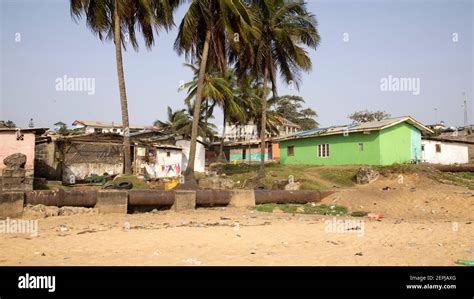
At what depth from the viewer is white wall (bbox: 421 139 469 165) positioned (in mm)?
30984

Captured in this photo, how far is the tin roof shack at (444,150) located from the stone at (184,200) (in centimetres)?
Result: 2440

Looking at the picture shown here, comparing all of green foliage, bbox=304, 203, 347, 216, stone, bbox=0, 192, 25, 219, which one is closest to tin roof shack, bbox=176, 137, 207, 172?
green foliage, bbox=304, 203, 347, 216

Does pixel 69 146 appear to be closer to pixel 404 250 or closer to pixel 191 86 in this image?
pixel 191 86

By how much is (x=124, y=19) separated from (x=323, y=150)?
18.1 m

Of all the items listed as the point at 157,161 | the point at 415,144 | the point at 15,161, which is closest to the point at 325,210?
the point at 15,161

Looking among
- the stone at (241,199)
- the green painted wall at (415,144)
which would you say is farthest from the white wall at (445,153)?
the stone at (241,199)

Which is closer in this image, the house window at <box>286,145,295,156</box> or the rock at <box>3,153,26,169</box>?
the rock at <box>3,153,26,169</box>

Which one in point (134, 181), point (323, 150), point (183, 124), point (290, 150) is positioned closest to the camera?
point (134, 181)

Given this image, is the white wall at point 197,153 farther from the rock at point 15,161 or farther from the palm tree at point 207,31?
the rock at point 15,161

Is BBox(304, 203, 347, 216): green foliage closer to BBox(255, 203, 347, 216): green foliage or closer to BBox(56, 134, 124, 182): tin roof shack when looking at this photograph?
BBox(255, 203, 347, 216): green foliage

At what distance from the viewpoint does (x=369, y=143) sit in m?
25.9

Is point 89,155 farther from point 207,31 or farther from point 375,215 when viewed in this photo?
point 375,215

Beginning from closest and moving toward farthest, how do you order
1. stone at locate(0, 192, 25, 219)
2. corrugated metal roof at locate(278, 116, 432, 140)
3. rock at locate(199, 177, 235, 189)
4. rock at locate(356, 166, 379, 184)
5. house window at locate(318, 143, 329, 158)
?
stone at locate(0, 192, 25, 219) < rock at locate(199, 177, 235, 189) < rock at locate(356, 166, 379, 184) < corrugated metal roof at locate(278, 116, 432, 140) < house window at locate(318, 143, 329, 158)

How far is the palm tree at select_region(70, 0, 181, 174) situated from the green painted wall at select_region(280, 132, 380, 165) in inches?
606
